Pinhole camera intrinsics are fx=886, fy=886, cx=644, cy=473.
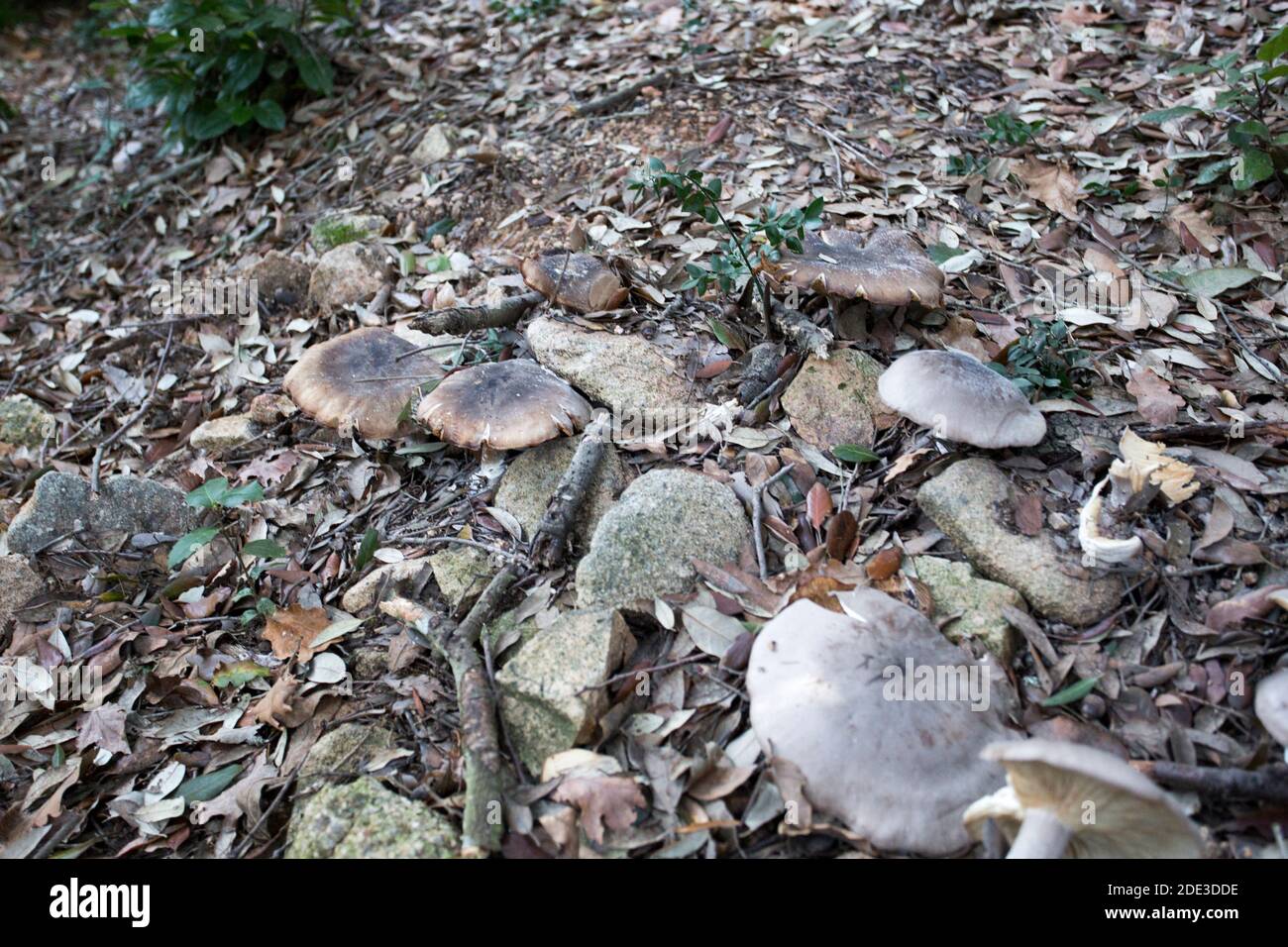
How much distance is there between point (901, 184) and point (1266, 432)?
193 cm

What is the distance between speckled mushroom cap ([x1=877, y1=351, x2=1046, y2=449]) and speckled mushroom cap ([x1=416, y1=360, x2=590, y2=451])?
1084mm

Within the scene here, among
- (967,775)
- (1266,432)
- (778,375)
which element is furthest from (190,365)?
(1266,432)

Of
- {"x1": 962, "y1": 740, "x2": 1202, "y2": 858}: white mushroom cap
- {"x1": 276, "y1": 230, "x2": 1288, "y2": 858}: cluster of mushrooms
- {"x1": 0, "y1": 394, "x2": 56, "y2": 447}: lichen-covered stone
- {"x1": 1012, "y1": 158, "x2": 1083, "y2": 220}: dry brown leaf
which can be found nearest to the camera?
{"x1": 962, "y1": 740, "x2": 1202, "y2": 858}: white mushroom cap

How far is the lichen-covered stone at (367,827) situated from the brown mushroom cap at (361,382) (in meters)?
1.39

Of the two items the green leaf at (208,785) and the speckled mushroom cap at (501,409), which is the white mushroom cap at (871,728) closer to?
the speckled mushroom cap at (501,409)

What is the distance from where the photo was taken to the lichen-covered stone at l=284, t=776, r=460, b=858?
224cm

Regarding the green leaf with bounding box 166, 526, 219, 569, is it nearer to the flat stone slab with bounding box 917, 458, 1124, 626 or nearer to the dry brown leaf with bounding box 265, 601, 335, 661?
the dry brown leaf with bounding box 265, 601, 335, 661

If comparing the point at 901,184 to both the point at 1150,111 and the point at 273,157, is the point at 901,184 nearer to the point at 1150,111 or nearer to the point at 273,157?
the point at 1150,111

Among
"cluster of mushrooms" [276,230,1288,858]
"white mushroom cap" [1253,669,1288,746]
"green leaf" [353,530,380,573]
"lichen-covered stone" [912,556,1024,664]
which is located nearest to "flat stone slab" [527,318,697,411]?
"cluster of mushrooms" [276,230,1288,858]

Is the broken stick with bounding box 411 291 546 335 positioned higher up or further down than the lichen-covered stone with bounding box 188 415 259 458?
higher up

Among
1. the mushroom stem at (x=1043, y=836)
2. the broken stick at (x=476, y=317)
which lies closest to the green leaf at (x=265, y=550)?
the broken stick at (x=476, y=317)

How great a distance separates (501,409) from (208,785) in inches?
57.8

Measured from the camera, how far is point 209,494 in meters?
3.03

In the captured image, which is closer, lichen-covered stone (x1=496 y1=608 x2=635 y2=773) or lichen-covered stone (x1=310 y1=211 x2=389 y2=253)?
lichen-covered stone (x1=496 y1=608 x2=635 y2=773)
